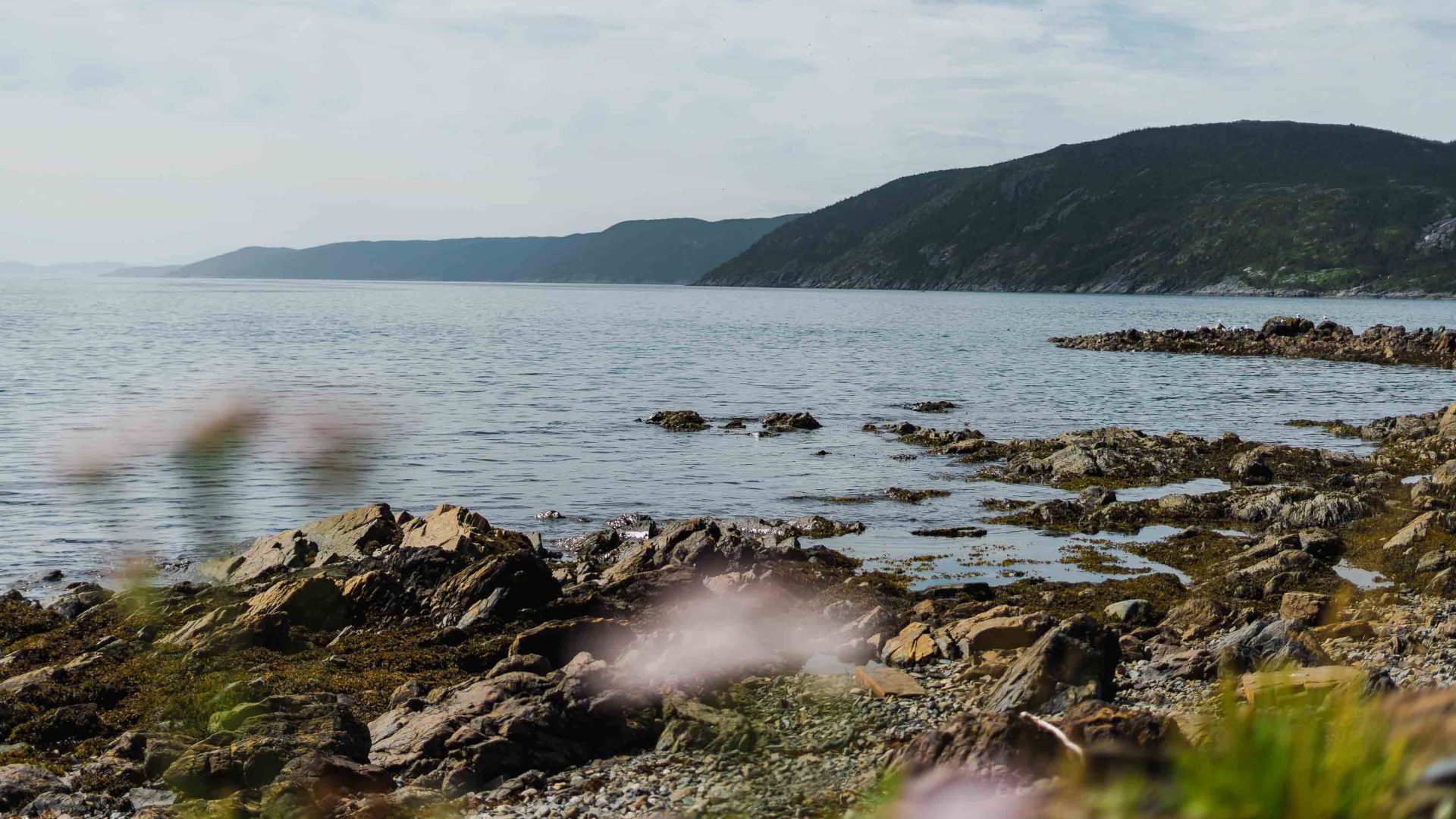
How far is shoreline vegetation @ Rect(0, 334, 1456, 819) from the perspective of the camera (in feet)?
14.6

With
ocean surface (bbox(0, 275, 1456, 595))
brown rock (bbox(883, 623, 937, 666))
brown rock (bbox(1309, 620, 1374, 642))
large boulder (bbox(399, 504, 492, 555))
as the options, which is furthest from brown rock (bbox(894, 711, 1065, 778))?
large boulder (bbox(399, 504, 492, 555))

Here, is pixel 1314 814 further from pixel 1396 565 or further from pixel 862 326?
pixel 862 326

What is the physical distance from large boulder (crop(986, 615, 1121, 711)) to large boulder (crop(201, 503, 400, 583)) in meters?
13.8

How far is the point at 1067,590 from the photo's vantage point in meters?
19.3

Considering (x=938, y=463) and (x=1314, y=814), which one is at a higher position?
(x=1314, y=814)

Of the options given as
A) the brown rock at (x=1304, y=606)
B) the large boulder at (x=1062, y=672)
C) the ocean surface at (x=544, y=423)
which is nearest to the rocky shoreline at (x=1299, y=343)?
the ocean surface at (x=544, y=423)

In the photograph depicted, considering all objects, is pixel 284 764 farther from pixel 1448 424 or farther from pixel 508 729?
pixel 1448 424

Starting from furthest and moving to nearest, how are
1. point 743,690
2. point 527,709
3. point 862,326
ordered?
point 862,326, point 743,690, point 527,709

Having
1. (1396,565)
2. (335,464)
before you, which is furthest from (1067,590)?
(335,464)

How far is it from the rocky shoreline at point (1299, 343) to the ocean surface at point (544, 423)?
20.9 feet

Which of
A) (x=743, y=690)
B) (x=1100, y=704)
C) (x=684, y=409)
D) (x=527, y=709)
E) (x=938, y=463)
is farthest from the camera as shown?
(x=684, y=409)

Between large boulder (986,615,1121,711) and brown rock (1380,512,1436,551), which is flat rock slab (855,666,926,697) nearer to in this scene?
large boulder (986,615,1121,711)

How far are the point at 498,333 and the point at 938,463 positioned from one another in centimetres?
8837

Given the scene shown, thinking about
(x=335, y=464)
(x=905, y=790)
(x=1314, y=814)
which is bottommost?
(x=335, y=464)
